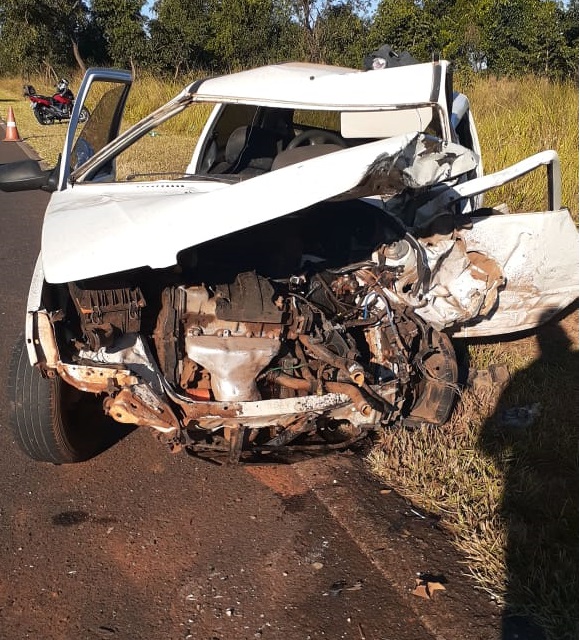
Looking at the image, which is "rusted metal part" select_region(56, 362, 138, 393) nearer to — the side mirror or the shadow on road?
the side mirror

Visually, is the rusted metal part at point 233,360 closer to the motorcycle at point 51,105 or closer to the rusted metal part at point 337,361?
the rusted metal part at point 337,361

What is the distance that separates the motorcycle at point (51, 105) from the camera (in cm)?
1902

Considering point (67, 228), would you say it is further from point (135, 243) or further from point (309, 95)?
point (309, 95)

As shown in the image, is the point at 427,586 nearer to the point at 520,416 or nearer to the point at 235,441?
the point at 235,441

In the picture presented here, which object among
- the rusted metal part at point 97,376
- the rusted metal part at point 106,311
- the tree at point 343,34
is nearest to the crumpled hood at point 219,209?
the rusted metal part at point 106,311

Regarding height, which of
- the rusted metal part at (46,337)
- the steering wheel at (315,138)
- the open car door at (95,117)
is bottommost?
the rusted metal part at (46,337)

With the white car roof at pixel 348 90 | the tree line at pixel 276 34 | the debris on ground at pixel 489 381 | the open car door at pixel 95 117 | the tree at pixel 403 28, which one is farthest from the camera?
the tree at pixel 403 28

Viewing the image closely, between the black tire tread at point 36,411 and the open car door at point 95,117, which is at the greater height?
the open car door at point 95,117

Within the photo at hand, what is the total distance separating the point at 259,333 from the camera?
2828 millimetres

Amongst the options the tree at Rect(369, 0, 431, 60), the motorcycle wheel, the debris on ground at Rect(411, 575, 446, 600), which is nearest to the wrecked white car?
the debris on ground at Rect(411, 575, 446, 600)

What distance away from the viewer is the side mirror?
342cm

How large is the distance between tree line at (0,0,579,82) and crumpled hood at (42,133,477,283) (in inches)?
394

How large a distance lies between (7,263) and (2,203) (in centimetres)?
327

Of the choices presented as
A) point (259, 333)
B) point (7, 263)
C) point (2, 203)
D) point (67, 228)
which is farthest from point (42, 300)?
point (2, 203)
